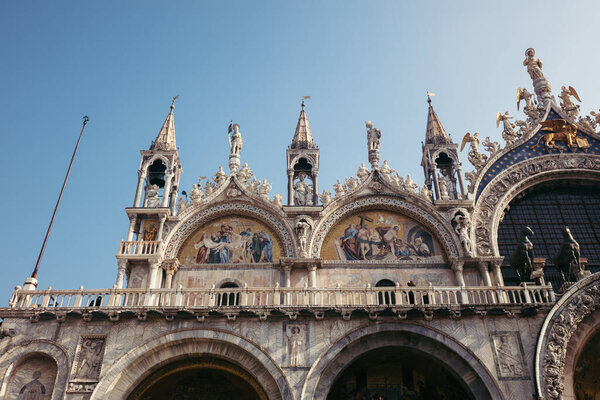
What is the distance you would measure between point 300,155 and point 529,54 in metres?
12.1

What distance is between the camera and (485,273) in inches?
716

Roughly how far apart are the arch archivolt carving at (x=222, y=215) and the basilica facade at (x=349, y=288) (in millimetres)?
51

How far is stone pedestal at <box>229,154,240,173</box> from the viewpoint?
20833mm

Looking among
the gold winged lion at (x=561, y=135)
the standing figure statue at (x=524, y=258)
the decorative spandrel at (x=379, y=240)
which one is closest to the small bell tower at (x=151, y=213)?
the decorative spandrel at (x=379, y=240)

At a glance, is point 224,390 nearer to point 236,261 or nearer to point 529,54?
point 236,261

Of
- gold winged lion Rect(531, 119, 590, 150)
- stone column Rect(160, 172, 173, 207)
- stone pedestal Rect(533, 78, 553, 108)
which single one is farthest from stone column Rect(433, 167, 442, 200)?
stone column Rect(160, 172, 173, 207)

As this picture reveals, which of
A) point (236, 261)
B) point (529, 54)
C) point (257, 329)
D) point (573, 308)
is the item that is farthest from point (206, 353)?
point (529, 54)

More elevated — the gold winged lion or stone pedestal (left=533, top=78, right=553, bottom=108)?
stone pedestal (left=533, top=78, right=553, bottom=108)

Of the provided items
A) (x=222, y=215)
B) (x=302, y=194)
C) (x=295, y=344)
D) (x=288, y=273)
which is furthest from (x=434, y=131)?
(x=295, y=344)

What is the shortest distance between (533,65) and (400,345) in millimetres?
15691

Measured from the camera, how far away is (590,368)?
1570cm

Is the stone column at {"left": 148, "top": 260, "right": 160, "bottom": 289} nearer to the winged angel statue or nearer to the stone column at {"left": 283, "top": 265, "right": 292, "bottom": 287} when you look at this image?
the stone column at {"left": 283, "top": 265, "right": 292, "bottom": 287}

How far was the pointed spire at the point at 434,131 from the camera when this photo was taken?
70.6 ft

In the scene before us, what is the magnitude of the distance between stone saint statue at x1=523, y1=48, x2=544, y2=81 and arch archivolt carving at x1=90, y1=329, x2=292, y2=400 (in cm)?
1759
